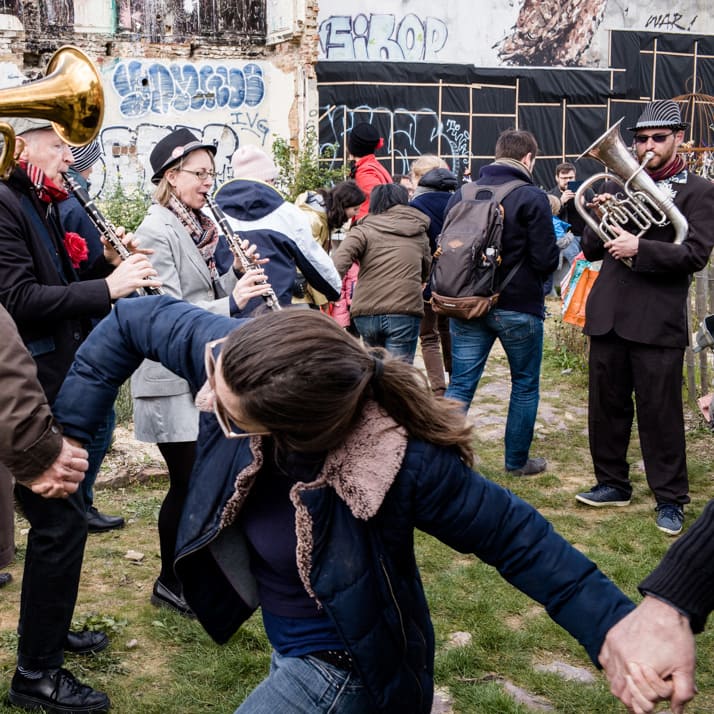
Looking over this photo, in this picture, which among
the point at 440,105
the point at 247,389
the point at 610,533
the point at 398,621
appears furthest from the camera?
the point at 440,105

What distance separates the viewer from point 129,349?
2635 millimetres

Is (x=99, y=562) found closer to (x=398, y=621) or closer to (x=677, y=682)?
(x=398, y=621)

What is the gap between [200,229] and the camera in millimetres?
4281

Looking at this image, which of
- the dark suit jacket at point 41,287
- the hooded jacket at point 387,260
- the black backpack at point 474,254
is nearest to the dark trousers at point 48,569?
the dark suit jacket at point 41,287

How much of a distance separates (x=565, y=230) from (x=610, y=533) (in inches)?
266

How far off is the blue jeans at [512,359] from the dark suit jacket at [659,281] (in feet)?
1.93

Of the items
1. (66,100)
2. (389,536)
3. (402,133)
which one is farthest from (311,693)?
(402,133)

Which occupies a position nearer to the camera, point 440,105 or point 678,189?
point 678,189

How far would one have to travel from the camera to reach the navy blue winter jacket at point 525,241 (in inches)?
223

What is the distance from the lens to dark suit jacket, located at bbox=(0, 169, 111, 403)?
3492 millimetres

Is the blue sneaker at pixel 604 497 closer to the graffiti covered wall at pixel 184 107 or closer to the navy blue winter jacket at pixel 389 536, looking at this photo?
the navy blue winter jacket at pixel 389 536

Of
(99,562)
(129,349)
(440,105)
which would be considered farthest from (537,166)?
(129,349)

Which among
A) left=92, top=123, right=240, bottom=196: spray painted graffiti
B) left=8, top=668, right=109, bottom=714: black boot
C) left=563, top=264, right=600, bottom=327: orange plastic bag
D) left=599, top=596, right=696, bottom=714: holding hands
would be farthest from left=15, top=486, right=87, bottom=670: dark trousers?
left=92, top=123, right=240, bottom=196: spray painted graffiti

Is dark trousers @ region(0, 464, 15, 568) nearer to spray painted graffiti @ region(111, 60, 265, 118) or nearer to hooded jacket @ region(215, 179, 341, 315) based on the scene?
hooded jacket @ region(215, 179, 341, 315)
